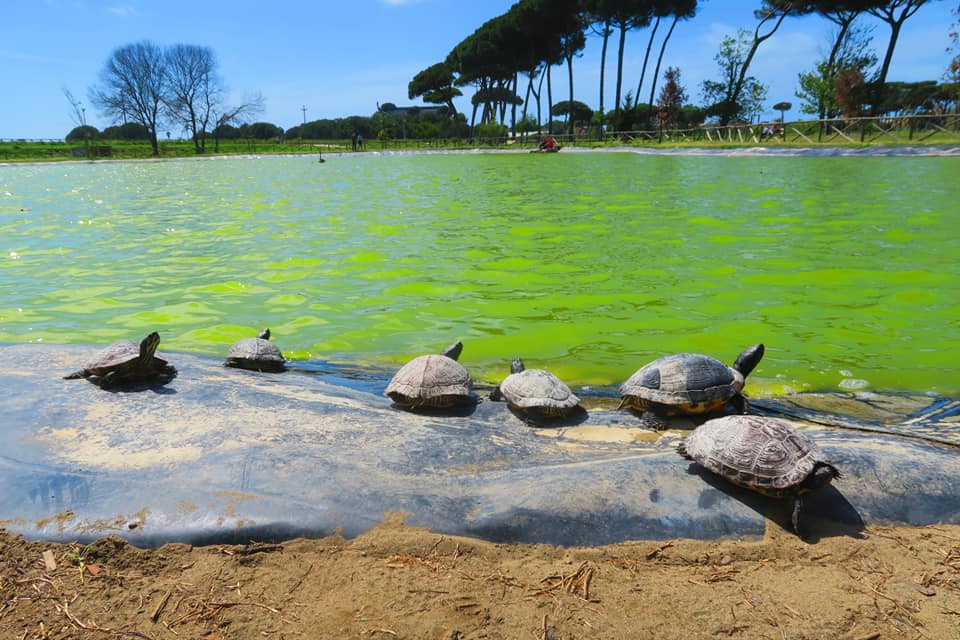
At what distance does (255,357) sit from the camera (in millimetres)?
6055

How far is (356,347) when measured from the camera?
7.07 meters

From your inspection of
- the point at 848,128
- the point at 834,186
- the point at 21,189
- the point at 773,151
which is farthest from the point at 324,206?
the point at 848,128

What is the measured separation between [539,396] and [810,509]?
2077 millimetres

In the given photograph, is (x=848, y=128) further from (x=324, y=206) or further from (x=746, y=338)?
(x=746, y=338)

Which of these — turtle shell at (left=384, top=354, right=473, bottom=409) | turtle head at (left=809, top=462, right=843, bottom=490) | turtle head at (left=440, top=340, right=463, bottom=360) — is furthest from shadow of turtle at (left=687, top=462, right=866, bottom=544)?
turtle head at (left=440, top=340, right=463, bottom=360)

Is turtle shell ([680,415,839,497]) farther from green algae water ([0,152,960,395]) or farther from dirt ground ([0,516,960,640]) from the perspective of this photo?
green algae water ([0,152,960,395])

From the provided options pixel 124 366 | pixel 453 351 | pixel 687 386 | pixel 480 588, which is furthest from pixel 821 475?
pixel 124 366

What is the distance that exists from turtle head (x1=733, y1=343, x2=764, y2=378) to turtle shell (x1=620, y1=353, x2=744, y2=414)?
0.97 ft

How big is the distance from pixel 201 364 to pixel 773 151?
41.4 meters

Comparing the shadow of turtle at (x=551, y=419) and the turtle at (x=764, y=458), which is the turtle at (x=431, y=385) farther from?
the turtle at (x=764, y=458)

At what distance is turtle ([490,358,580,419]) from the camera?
188 inches

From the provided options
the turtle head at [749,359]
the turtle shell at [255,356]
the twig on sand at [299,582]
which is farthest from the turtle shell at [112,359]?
the turtle head at [749,359]

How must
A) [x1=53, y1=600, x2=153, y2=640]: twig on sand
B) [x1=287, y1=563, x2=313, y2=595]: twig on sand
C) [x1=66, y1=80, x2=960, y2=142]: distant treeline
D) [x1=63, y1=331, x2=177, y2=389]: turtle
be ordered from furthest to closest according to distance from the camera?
[x1=66, y1=80, x2=960, y2=142]: distant treeline < [x1=63, y1=331, x2=177, y2=389]: turtle < [x1=287, y1=563, x2=313, y2=595]: twig on sand < [x1=53, y1=600, x2=153, y2=640]: twig on sand

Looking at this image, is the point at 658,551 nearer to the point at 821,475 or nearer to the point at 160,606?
the point at 821,475
